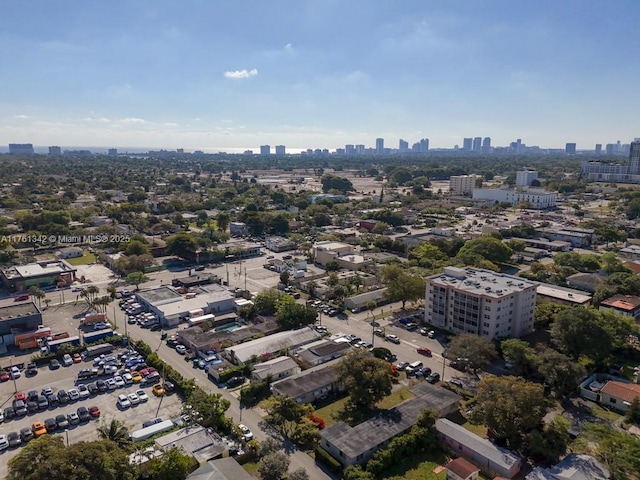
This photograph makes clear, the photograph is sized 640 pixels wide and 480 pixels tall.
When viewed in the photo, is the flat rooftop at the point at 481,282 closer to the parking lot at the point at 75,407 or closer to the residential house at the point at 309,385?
the residential house at the point at 309,385

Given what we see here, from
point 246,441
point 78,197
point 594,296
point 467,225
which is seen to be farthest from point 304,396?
point 78,197

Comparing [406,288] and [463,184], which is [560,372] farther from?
[463,184]

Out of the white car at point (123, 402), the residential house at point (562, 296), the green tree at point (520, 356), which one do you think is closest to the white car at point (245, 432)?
the white car at point (123, 402)

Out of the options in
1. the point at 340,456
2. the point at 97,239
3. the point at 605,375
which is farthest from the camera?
the point at 97,239

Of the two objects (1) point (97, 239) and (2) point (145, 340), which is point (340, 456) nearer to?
(2) point (145, 340)

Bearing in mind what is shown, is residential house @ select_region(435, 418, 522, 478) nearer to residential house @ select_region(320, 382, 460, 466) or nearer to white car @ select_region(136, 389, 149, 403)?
residential house @ select_region(320, 382, 460, 466)

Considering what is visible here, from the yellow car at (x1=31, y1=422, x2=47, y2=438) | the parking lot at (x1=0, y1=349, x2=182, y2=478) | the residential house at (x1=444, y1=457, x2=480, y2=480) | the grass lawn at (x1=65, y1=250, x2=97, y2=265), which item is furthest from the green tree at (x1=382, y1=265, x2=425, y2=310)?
the grass lawn at (x1=65, y1=250, x2=97, y2=265)

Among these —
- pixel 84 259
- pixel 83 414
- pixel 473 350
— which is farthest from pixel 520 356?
pixel 84 259
